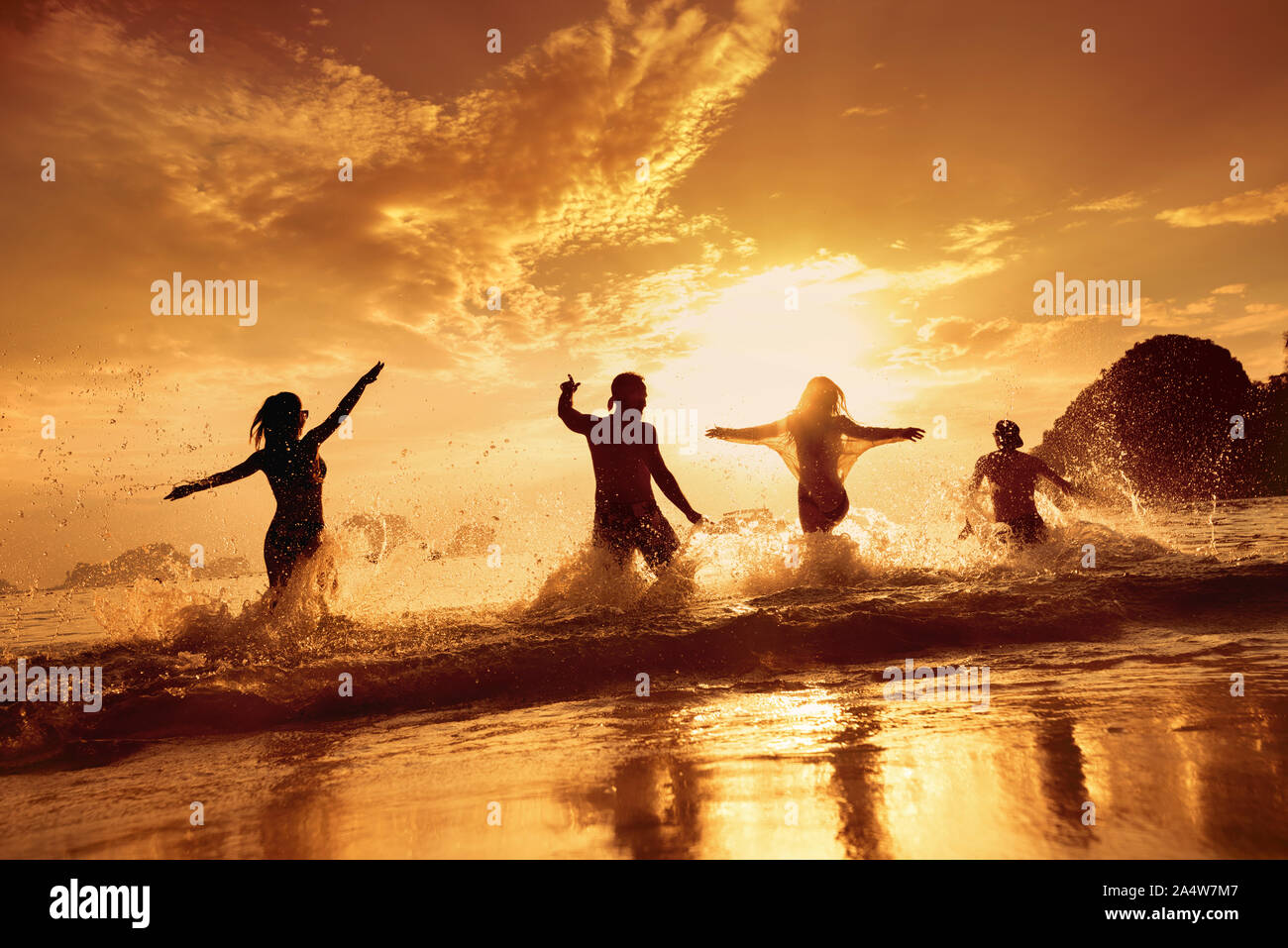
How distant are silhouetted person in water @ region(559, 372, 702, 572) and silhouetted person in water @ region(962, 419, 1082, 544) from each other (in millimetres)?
5039

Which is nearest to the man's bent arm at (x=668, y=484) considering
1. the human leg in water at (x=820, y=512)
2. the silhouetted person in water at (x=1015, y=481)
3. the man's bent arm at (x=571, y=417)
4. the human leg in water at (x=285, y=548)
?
the man's bent arm at (x=571, y=417)

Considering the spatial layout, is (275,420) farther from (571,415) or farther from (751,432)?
(751,432)

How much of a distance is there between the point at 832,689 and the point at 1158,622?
428cm

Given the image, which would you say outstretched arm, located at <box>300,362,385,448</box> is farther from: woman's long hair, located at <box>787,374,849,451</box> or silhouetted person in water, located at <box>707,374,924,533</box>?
woman's long hair, located at <box>787,374,849,451</box>

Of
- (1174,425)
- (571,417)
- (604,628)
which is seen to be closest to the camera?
(604,628)

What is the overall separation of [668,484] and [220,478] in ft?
16.0

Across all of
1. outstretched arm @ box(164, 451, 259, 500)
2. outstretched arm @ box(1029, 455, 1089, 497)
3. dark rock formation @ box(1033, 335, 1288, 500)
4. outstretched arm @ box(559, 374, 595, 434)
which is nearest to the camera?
outstretched arm @ box(164, 451, 259, 500)

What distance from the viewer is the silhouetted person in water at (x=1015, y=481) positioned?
1044cm

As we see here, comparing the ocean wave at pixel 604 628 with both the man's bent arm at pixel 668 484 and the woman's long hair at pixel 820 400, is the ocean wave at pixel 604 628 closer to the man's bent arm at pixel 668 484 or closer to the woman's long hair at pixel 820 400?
the man's bent arm at pixel 668 484

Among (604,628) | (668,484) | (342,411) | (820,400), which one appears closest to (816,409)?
(820,400)

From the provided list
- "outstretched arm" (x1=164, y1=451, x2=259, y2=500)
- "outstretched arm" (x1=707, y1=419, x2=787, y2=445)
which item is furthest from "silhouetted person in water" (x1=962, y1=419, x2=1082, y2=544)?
"outstretched arm" (x1=164, y1=451, x2=259, y2=500)

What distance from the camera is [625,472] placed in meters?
8.64

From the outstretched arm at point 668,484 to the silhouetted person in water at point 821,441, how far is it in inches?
47.9

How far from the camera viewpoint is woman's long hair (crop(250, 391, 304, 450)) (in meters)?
7.82
